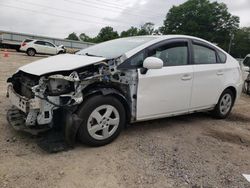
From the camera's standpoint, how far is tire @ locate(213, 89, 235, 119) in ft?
18.0

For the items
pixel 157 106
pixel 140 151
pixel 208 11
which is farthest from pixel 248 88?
pixel 208 11

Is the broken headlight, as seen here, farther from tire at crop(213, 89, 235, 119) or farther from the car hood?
tire at crop(213, 89, 235, 119)

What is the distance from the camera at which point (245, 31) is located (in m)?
70.1

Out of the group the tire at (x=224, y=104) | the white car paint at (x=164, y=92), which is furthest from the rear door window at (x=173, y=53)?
the tire at (x=224, y=104)

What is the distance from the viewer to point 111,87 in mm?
3920

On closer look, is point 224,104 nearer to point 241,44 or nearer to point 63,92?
point 63,92

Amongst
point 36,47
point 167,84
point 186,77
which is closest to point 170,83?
point 167,84

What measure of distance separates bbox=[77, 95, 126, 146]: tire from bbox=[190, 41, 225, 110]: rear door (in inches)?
62.4

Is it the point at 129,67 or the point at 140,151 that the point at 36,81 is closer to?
the point at 129,67

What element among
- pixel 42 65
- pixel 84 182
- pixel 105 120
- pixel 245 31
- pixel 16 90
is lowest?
pixel 84 182

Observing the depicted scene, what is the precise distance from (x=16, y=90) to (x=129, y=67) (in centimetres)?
168

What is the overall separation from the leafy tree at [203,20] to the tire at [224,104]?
2258 inches

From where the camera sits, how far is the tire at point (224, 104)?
216 inches

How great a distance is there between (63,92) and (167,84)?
1641 mm
